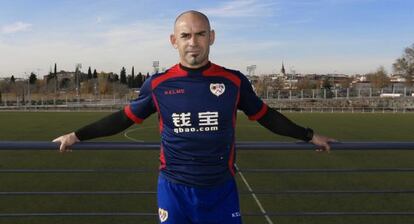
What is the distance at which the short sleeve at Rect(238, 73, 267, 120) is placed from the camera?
2.65 m

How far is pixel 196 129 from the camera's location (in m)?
2.49

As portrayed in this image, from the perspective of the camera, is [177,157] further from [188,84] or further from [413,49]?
[413,49]

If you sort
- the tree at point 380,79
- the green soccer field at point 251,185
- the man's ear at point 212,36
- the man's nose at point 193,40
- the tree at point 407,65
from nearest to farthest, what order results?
the man's nose at point 193,40
the man's ear at point 212,36
the green soccer field at point 251,185
the tree at point 407,65
the tree at point 380,79

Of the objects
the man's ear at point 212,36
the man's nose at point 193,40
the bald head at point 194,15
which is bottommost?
the man's nose at point 193,40

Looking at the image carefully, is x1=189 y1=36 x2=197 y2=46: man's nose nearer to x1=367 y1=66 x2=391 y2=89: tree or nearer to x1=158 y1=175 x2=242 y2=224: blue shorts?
x1=158 y1=175 x2=242 y2=224: blue shorts

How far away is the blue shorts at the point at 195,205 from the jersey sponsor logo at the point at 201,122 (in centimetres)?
33

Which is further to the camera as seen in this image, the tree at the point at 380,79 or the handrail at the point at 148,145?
the tree at the point at 380,79

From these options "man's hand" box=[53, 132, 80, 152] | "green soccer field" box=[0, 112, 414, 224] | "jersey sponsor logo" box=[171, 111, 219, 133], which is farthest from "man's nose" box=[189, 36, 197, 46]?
"green soccer field" box=[0, 112, 414, 224]

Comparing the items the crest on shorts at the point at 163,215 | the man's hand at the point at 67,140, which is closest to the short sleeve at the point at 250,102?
the crest on shorts at the point at 163,215

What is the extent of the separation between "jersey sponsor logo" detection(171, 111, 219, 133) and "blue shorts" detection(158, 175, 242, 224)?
0.33m

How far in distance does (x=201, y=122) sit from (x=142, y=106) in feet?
1.39

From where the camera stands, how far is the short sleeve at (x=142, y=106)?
2648 mm

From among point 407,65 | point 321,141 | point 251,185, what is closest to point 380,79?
point 407,65

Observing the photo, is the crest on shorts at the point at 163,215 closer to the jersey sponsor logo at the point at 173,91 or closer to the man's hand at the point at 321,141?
the jersey sponsor logo at the point at 173,91
